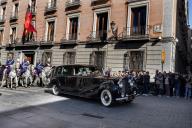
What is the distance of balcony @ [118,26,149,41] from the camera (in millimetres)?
18375

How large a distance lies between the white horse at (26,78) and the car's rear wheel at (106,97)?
7.38m

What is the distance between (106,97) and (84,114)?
1.83m

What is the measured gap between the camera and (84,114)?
362 inches

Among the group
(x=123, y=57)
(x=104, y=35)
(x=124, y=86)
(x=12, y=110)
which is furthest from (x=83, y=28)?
(x=12, y=110)

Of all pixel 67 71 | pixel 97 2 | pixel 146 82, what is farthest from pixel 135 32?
pixel 67 71

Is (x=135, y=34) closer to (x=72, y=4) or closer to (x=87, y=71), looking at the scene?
(x=72, y=4)

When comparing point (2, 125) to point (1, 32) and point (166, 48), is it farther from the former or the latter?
point (1, 32)

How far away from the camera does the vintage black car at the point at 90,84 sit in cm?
1061

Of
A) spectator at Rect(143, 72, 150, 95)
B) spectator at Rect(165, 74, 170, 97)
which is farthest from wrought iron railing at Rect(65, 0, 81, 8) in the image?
spectator at Rect(165, 74, 170, 97)

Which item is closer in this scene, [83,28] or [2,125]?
[2,125]

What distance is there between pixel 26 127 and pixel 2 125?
732 millimetres

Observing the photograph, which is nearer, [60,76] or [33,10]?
[60,76]

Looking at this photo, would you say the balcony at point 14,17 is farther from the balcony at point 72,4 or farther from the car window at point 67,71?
the car window at point 67,71

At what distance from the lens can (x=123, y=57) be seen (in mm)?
19562
